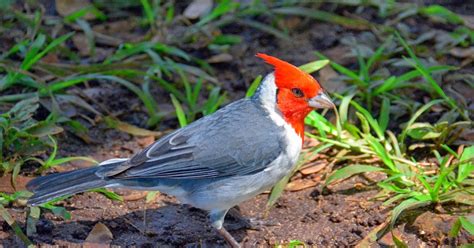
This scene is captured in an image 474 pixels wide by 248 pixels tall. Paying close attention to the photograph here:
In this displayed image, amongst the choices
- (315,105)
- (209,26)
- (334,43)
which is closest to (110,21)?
(209,26)

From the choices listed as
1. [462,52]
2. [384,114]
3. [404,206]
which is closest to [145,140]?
[384,114]

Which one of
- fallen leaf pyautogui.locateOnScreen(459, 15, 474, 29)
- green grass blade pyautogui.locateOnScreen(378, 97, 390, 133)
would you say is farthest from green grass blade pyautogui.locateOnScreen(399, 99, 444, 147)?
fallen leaf pyautogui.locateOnScreen(459, 15, 474, 29)

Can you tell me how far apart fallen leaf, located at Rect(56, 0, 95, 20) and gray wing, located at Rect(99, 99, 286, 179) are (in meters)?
2.53

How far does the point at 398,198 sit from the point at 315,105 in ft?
2.30

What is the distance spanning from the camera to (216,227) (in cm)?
462

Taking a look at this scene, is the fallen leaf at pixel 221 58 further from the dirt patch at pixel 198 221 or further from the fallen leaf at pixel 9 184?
the fallen leaf at pixel 9 184

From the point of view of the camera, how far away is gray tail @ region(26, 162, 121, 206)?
439 cm

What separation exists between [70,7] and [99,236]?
2.82 metres

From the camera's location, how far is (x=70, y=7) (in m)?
6.89

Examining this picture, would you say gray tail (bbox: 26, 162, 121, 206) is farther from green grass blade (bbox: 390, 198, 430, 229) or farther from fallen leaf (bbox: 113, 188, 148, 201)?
green grass blade (bbox: 390, 198, 430, 229)

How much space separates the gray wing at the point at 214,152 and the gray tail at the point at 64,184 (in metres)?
0.07

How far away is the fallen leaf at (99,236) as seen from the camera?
15.0 feet

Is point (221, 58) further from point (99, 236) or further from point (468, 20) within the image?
point (99, 236)

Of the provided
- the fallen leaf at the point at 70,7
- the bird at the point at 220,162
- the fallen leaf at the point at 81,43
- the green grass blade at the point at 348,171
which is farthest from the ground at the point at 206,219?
the fallen leaf at the point at 70,7
